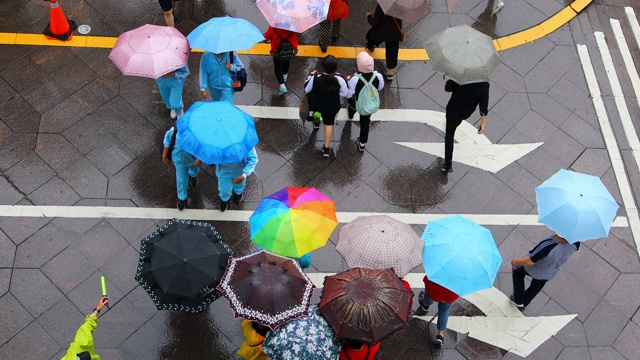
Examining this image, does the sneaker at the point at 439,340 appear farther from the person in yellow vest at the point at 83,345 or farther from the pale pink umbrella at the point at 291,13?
the pale pink umbrella at the point at 291,13

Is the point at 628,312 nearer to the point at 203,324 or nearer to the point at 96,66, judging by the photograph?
the point at 203,324

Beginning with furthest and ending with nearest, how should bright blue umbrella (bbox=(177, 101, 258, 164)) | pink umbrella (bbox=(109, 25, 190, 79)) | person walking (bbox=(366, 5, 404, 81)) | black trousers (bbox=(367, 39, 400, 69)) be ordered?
black trousers (bbox=(367, 39, 400, 69)) → person walking (bbox=(366, 5, 404, 81)) → pink umbrella (bbox=(109, 25, 190, 79)) → bright blue umbrella (bbox=(177, 101, 258, 164))

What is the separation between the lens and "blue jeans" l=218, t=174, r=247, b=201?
817 centimetres

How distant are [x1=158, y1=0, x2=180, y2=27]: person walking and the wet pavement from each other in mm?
241

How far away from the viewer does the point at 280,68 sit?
968 centimetres

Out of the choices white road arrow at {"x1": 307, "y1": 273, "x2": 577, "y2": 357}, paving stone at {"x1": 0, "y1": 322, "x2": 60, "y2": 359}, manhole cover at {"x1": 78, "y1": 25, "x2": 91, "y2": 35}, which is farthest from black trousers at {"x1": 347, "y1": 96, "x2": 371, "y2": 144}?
paving stone at {"x1": 0, "y1": 322, "x2": 60, "y2": 359}

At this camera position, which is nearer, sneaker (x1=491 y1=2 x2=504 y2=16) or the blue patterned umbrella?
the blue patterned umbrella

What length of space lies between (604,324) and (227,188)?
4907mm

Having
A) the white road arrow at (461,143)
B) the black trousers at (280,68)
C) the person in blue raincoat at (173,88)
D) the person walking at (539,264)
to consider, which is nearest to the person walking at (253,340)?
the person walking at (539,264)

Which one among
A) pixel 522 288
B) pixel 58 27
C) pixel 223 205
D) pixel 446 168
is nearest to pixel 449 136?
pixel 446 168

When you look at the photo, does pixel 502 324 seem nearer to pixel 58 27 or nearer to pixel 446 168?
pixel 446 168

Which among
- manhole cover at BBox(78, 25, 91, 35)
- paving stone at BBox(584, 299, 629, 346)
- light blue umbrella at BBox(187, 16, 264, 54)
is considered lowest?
paving stone at BBox(584, 299, 629, 346)

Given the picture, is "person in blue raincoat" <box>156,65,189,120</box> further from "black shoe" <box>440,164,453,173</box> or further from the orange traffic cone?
"black shoe" <box>440,164,453,173</box>

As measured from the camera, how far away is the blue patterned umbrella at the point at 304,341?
6160 mm
